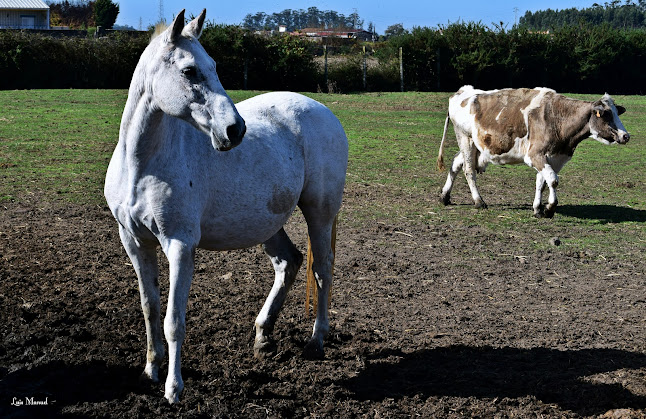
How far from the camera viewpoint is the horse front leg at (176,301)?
13.1 feet

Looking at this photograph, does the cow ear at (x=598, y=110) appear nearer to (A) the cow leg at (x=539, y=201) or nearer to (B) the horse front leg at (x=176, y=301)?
(A) the cow leg at (x=539, y=201)

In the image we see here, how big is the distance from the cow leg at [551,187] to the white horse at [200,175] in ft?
18.7

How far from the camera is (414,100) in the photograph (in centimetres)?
2905

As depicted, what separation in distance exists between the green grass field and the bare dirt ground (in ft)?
5.04

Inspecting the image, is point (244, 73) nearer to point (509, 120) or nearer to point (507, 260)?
point (509, 120)

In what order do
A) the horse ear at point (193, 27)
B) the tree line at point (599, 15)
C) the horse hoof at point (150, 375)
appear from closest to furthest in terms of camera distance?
1. the horse ear at point (193, 27)
2. the horse hoof at point (150, 375)
3. the tree line at point (599, 15)

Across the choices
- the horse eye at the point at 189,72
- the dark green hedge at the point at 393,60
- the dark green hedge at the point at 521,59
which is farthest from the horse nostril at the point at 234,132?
the dark green hedge at the point at 521,59

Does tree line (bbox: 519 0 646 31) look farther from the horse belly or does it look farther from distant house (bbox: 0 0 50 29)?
the horse belly

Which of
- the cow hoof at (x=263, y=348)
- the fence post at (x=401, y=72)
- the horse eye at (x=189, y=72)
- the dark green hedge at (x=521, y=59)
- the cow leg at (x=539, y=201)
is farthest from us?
the dark green hedge at (x=521, y=59)

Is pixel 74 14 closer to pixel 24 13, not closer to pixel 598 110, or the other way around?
pixel 24 13

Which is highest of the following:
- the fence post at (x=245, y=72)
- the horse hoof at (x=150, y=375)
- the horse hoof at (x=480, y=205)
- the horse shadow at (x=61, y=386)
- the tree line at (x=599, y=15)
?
the tree line at (x=599, y=15)

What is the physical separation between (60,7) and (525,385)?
111m

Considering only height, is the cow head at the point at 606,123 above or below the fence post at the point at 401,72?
below

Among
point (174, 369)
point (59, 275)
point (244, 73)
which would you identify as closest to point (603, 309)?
point (174, 369)
